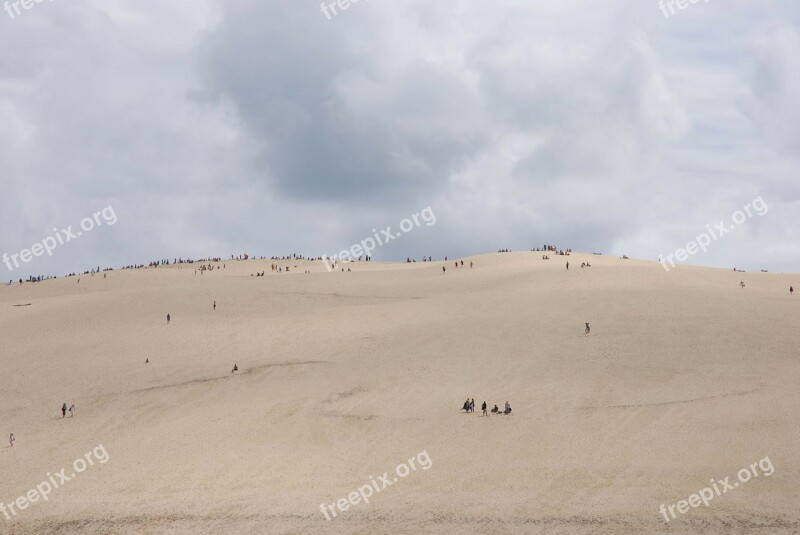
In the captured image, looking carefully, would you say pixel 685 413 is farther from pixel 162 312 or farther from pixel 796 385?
pixel 162 312

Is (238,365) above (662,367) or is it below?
above

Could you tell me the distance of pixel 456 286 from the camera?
57875 mm

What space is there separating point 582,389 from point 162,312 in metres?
31.0

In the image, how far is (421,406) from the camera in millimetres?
35344

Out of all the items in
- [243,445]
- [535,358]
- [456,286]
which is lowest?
[243,445]


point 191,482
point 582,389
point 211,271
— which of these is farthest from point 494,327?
point 211,271

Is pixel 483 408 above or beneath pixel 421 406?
beneath

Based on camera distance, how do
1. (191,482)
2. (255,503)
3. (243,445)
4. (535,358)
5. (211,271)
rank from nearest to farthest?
(255,503) < (191,482) < (243,445) < (535,358) < (211,271)

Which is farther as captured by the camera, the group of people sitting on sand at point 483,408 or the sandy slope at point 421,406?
the group of people sitting on sand at point 483,408

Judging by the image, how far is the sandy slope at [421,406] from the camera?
87.6 feet

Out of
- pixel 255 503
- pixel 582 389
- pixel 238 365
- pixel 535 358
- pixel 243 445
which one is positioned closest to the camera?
pixel 255 503

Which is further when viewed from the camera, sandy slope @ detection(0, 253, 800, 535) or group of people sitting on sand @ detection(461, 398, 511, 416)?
group of people sitting on sand @ detection(461, 398, 511, 416)

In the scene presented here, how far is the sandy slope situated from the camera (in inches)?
1051

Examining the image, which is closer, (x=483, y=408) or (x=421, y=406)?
(x=483, y=408)
